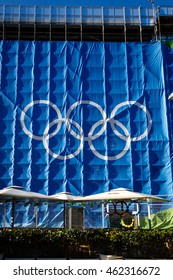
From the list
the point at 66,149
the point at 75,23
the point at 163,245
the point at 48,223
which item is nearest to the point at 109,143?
A: the point at 66,149

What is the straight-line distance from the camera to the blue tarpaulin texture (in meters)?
18.1

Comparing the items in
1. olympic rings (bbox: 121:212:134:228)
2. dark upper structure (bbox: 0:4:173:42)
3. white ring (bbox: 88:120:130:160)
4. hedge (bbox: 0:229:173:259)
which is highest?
dark upper structure (bbox: 0:4:173:42)

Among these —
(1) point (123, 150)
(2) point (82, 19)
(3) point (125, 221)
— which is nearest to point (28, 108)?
(1) point (123, 150)

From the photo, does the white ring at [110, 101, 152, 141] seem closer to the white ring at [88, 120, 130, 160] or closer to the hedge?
the white ring at [88, 120, 130, 160]

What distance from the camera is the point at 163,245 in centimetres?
1000

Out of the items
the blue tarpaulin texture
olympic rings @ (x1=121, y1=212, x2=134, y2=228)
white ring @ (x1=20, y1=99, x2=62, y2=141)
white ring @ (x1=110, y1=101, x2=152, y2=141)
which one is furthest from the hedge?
white ring @ (x1=20, y1=99, x2=62, y2=141)

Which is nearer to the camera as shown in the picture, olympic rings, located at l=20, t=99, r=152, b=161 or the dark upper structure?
olympic rings, located at l=20, t=99, r=152, b=161

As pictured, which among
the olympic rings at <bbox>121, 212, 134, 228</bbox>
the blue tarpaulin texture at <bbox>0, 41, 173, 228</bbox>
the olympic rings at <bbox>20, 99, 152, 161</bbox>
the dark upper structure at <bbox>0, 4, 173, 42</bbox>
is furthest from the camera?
the dark upper structure at <bbox>0, 4, 173, 42</bbox>

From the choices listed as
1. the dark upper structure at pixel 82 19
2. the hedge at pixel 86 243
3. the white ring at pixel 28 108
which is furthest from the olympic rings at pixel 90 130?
the hedge at pixel 86 243

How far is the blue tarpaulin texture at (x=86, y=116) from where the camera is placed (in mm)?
18062

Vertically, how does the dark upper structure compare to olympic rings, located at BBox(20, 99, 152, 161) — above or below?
above

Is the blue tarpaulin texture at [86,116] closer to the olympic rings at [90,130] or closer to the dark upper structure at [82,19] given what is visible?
the olympic rings at [90,130]
